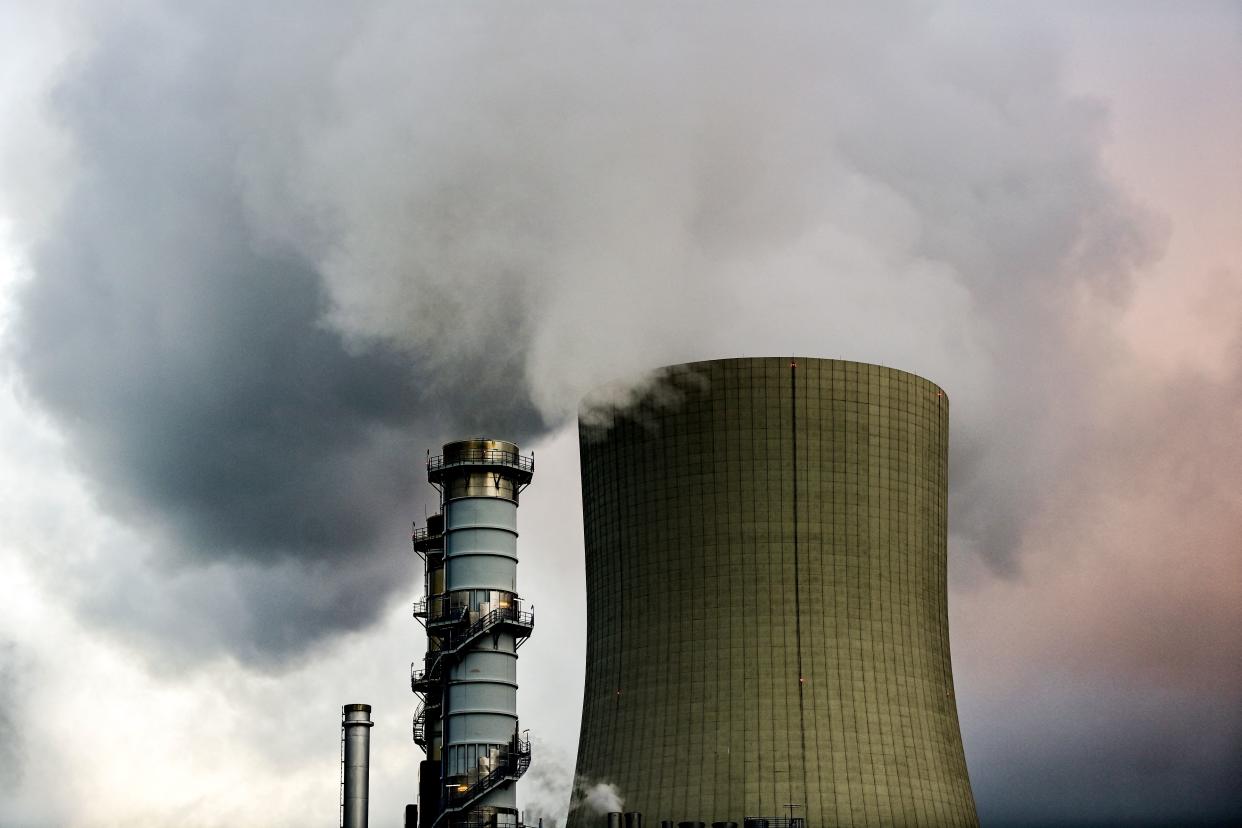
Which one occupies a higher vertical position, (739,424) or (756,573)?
(739,424)

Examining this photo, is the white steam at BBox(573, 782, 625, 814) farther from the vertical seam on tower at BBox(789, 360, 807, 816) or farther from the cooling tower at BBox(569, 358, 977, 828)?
the vertical seam on tower at BBox(789, 360, 807, 816)

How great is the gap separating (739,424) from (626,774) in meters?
10.3

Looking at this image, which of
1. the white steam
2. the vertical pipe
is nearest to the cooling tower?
the white steam

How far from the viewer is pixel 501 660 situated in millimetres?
49219

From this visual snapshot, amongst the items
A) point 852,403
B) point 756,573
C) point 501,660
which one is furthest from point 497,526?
point 852,403

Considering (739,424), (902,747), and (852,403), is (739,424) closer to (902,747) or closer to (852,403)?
(852,403)

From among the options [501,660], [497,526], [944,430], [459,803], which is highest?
[944,430]

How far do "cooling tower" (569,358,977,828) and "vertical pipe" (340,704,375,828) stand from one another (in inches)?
243

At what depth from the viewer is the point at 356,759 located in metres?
50.4

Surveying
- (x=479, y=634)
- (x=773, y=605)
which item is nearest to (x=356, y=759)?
(x=479, y=634)

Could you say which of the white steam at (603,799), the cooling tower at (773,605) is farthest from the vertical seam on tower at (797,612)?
the white steam at (603,799)

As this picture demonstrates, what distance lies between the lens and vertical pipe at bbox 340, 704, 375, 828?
164 feet

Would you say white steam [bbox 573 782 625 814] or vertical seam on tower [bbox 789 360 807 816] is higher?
vertical seam on tower [bbox 789 360 807 816]

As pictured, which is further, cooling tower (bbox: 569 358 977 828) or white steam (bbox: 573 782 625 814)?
white steam (bbox: 573 782 625 814)
